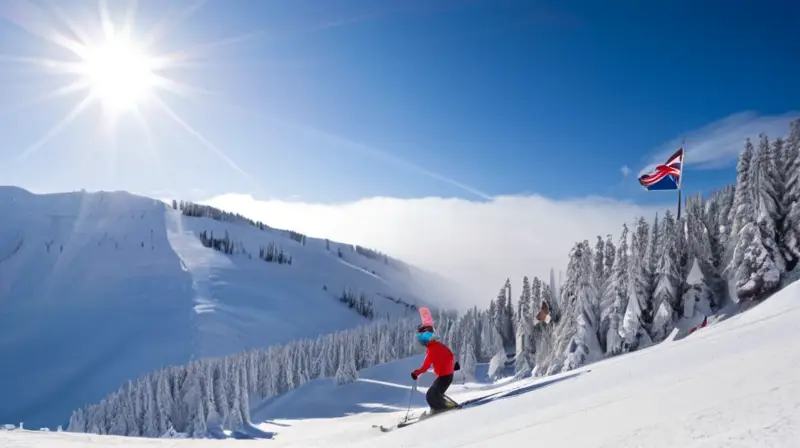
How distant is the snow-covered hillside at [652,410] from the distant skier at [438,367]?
1521 mm

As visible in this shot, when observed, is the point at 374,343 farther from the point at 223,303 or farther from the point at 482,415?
the point at 223,303

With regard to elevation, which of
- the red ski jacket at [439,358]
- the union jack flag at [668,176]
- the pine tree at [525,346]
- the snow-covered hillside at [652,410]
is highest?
the union jack flag at [668,176]

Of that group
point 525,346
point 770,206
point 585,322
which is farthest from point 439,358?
point 525,346

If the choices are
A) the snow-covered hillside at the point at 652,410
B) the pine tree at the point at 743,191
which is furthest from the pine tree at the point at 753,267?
the snow-covered hillside at the point at 652,410

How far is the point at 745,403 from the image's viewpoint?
562 cm

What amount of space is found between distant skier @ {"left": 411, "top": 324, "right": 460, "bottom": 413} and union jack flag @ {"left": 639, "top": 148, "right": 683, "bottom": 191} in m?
25.7

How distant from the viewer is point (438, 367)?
11.1 metres

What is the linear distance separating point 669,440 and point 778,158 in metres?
33.4

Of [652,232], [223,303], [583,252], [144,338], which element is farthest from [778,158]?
[223,303]

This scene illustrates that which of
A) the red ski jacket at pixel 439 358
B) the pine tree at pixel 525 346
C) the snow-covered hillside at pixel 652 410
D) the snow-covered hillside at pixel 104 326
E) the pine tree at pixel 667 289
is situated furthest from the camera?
the snow-covered hillside at pixel 104 326

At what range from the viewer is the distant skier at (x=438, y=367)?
1101 cm

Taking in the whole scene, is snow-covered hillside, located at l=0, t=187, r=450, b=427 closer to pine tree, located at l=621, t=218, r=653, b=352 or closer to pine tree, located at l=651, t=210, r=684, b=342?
pine tree, located at l=621, t=218, r=653, b=352

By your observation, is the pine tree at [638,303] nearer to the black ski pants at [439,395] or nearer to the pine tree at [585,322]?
the pine tree at [585,322]

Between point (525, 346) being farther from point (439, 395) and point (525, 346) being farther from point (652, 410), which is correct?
point (652, 410)
